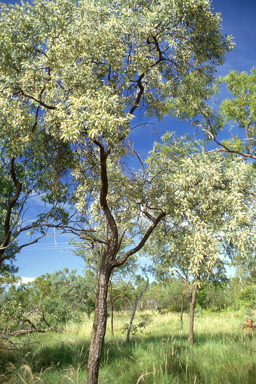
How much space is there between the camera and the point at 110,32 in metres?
6.36

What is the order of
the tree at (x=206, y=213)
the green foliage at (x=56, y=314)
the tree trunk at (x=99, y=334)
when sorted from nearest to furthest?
the tree at (x=206, y=213), the tree trunk at (x=99, y=334), the green foliage at (x=56, y=314)

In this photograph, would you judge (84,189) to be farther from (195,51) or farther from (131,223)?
(195,51)

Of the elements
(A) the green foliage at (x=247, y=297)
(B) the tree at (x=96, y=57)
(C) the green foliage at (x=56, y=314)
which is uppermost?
(B) the tree at (x=96, y=57)

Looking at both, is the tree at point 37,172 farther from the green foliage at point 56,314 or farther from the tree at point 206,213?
the green foliage at point 56,314

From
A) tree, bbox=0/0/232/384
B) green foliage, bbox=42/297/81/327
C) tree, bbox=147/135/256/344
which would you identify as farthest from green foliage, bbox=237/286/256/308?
tree, bbox=0/0/232/384

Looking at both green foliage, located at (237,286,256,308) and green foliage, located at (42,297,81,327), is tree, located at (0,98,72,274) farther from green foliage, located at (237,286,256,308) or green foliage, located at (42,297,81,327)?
green foliage, located at (237,286,256,308)

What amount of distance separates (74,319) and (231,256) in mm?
12127

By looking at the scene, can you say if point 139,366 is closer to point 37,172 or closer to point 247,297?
point 37,172

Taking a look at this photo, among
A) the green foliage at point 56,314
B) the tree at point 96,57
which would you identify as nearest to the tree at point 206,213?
the tree at point 96,57

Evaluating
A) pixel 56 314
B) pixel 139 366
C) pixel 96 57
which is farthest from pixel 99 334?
pixel 56 314

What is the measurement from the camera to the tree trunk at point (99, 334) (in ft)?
19.6

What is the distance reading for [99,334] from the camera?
21.2ft

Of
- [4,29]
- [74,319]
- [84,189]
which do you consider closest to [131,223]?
[84,189]

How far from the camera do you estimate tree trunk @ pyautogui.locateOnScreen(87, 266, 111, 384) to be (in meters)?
5.99
